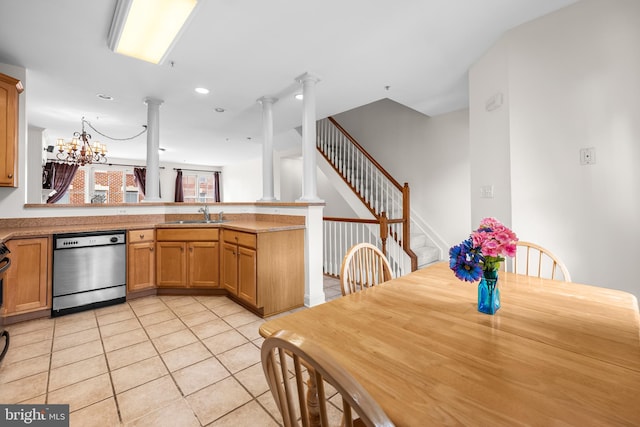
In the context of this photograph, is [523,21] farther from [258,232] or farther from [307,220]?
[258,232]

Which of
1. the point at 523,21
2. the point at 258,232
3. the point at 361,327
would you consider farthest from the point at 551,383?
the point at 523,21

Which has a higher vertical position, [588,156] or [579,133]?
[579,133]

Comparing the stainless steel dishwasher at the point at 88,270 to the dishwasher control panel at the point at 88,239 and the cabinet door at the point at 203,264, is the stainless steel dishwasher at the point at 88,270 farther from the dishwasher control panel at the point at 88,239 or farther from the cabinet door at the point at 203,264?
the cabinet door at the point at 203,264

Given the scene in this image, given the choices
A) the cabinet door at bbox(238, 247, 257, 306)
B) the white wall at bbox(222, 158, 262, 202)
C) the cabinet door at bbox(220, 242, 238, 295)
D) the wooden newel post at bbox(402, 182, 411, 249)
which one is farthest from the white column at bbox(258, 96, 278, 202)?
the white wall at bbox(222, 158, 262, 202)

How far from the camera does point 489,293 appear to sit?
3.33 ft

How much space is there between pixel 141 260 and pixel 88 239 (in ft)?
1.84

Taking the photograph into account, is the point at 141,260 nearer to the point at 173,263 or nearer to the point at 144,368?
the point at 173,263

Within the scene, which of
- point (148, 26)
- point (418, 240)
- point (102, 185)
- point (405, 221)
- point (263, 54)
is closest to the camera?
point (148, 26)

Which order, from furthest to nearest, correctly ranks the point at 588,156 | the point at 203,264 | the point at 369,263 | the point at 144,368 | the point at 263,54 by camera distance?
1. the point at 203,264
2. the point at 263,54
3. the point at 588,156
4. the point at 144,368
5. the point at 369,263

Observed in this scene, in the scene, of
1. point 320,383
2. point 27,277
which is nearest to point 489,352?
point 320,383

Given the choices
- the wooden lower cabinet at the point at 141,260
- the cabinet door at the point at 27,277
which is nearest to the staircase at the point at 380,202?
the wooden lower cabinet at the point at 141,260

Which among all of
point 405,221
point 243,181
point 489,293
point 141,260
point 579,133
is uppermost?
point 243,181

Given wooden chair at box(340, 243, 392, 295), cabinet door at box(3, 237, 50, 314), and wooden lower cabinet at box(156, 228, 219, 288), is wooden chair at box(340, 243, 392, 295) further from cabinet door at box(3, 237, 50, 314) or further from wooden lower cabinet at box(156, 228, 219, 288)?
cabinet door at box(3, 237, 50, 314)

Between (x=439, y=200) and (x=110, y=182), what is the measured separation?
9.02m
